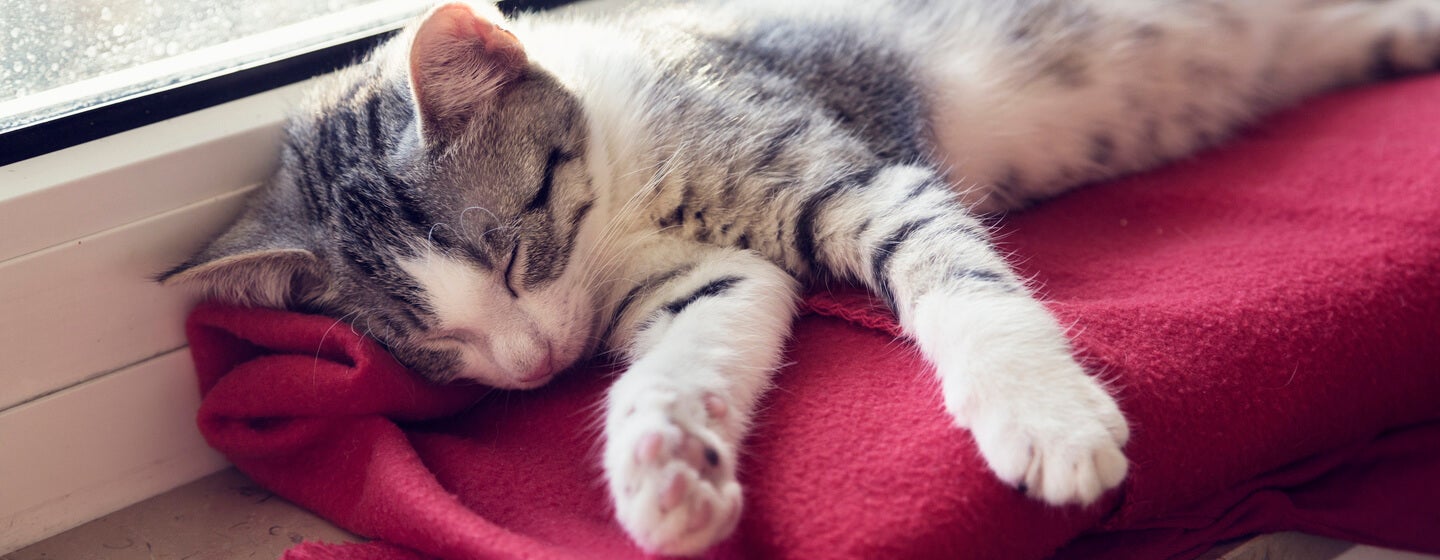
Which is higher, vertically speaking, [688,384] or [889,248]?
[889,248]

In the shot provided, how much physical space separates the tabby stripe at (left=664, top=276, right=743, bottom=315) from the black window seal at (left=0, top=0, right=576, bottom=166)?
0.68 metres

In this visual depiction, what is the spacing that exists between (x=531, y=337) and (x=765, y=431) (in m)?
0.31

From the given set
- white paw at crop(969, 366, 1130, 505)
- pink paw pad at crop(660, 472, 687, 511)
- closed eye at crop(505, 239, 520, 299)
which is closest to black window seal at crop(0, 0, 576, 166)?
closed eye at crop(505, 239, 520, 299)

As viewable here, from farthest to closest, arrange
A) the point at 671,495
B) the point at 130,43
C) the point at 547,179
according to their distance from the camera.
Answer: the point at 130,43 → the point at 547,179 → the point at 671,495

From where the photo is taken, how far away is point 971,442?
3.33ft

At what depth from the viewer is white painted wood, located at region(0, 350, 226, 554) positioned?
127cm

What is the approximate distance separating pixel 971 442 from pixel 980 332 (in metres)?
0.12

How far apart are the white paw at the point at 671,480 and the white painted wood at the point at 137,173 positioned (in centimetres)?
76

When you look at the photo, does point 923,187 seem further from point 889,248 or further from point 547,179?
point 547,179

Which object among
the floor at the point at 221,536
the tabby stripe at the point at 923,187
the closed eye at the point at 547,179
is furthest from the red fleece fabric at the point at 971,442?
the closed eye at the point at 547,179

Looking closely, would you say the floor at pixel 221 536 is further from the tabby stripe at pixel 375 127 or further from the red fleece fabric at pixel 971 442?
the tabby stripe at pixel 375 127

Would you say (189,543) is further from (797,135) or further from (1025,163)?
(1025,163)

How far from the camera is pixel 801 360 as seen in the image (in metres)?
1.21

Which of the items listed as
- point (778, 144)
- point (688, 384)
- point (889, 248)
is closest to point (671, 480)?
point (688, 384)
